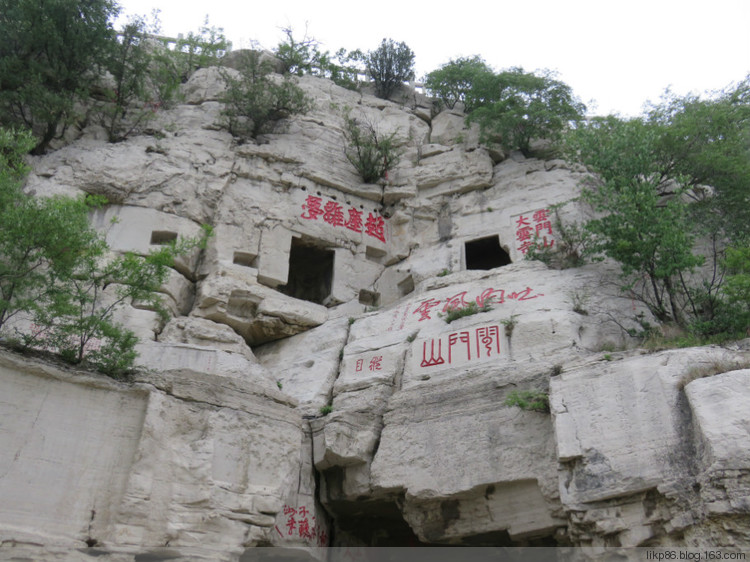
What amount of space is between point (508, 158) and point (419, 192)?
1.90 m

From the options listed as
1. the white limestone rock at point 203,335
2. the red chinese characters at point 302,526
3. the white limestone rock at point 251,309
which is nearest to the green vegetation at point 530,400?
the red chinese characters at point 302,526

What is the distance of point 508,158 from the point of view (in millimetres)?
14898

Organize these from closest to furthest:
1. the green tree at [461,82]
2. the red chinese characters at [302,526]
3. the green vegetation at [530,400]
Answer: the green vegetation at [530,400] → the red chinese characters at [302,526] → the green tree at [461,82]

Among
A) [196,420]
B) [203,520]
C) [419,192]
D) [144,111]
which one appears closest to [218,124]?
[144,111]

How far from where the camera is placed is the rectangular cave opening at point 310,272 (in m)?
14.0

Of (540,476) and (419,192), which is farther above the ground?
(419,192)

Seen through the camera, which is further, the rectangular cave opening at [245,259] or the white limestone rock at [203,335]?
the rectangular cave opening at [245,259]

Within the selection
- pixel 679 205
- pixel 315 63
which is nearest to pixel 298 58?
pixel 315 63

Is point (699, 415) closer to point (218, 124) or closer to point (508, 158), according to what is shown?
point (508, 158)

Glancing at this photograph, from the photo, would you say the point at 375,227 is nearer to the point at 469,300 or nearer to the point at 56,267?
the point at 469,300

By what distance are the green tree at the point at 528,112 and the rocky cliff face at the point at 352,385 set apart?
518 millimetres

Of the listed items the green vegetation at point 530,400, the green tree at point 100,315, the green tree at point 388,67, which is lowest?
the green vegetation at point 530,400

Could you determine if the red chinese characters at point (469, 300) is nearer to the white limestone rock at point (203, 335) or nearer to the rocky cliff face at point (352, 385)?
the rocky cliff face at point (352, 385)

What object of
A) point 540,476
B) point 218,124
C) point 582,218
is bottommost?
point 540,476
